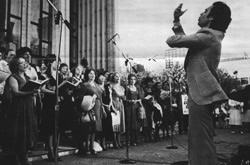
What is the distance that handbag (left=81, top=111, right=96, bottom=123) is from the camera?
5648 mm

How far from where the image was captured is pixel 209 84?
2668mm

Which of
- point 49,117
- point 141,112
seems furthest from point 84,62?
point 49,117

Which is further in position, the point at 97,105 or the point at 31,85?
the point at 97,105

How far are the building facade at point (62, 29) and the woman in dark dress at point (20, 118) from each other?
1.67m

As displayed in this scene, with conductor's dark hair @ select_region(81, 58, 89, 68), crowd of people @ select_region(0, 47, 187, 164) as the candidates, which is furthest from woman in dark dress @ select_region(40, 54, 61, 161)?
conductor's dark hair @ select_region(81, 58, 89, 68)

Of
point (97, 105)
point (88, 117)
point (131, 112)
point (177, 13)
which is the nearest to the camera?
point (177, 13)

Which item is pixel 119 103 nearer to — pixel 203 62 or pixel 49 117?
pixel 49 117

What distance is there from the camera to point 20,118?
417cm

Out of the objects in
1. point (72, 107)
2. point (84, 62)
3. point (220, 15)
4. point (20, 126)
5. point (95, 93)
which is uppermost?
point (84, 62)

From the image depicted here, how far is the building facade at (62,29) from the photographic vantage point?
970cm

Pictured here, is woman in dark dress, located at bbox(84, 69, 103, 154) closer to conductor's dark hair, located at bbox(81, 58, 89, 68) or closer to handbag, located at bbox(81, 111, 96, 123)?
handbag, located at bbox(81, 111, 96, 123)

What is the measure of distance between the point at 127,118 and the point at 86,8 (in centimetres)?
964

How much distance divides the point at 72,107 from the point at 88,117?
502 mm

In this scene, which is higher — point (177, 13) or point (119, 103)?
point (177, 13)
